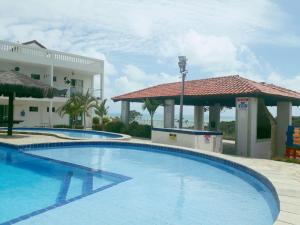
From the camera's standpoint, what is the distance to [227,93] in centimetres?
1759

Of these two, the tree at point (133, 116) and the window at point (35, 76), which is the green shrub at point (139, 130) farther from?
the window at point (35, 76)

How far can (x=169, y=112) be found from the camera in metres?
23.2

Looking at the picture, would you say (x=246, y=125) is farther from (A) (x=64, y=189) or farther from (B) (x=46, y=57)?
(B) (x=46, y=57)

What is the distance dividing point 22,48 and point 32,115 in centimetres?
647

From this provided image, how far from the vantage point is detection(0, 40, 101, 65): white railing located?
27380mm

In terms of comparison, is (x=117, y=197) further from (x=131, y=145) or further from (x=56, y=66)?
(x=56, y=66)

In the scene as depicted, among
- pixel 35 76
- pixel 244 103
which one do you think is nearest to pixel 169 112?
pixel 244 103

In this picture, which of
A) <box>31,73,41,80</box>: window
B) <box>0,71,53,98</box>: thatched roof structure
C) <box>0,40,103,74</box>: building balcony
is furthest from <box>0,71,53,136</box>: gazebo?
<box>31,73,41,80</box>: window

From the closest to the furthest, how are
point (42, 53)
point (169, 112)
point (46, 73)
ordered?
point (169, 112), point (42, 53), point (46, 73)

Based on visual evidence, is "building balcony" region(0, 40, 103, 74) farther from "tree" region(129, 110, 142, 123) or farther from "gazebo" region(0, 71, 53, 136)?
"gazebo" region(0, 71, 53, 136)

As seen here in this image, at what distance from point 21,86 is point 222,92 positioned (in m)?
11.5

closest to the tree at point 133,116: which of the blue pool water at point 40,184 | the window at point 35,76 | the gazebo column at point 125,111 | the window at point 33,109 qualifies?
the gazebo column at point 125,111

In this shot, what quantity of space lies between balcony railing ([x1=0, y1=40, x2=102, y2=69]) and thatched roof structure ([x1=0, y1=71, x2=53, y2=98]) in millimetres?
9451

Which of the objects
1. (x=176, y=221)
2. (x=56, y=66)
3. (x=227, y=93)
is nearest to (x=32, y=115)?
(x=56, y=66)
